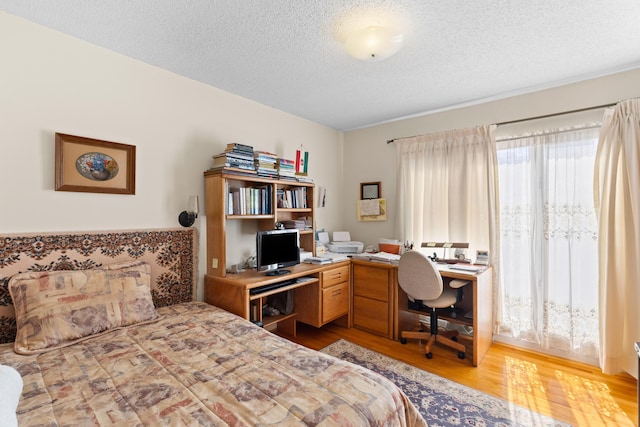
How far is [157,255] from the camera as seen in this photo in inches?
91.0

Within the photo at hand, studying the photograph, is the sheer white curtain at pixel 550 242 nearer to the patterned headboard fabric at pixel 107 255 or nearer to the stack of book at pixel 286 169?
the stack of book at pixel 286 169

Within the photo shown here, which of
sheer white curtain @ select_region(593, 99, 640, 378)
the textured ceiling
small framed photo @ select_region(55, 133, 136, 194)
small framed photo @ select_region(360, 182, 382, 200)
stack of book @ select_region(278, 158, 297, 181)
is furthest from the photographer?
small framed photo @ select_region(360, 182, 382, 200)

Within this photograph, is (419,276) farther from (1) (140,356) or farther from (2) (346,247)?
(1) (140,356)

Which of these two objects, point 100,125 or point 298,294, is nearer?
point 100,125

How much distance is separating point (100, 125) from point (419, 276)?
2815 mm

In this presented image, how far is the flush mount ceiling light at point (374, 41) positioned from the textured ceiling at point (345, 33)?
49mm

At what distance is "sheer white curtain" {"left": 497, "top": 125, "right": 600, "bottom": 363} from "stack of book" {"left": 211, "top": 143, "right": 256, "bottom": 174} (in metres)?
2.50

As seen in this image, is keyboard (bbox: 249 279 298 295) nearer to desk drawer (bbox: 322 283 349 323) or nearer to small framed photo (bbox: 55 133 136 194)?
desk drawer (bbox: 322 283 349 323)

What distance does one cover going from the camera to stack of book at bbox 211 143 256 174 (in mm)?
2516

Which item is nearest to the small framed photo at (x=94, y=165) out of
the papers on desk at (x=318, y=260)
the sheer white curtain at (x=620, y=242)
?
the papers on desk at (x=318, y=260)

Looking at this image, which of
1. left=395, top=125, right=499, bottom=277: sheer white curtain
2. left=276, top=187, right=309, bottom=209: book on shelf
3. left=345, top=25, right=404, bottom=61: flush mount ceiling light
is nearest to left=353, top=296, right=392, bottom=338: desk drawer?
left=395, top=125, right=499, bottom=277: sheer white curtain

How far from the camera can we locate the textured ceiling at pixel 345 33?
1656mm

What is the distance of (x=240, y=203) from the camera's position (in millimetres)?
2625

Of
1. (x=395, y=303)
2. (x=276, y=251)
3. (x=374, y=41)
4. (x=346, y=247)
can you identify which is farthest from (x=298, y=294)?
(x=374, y=41)
